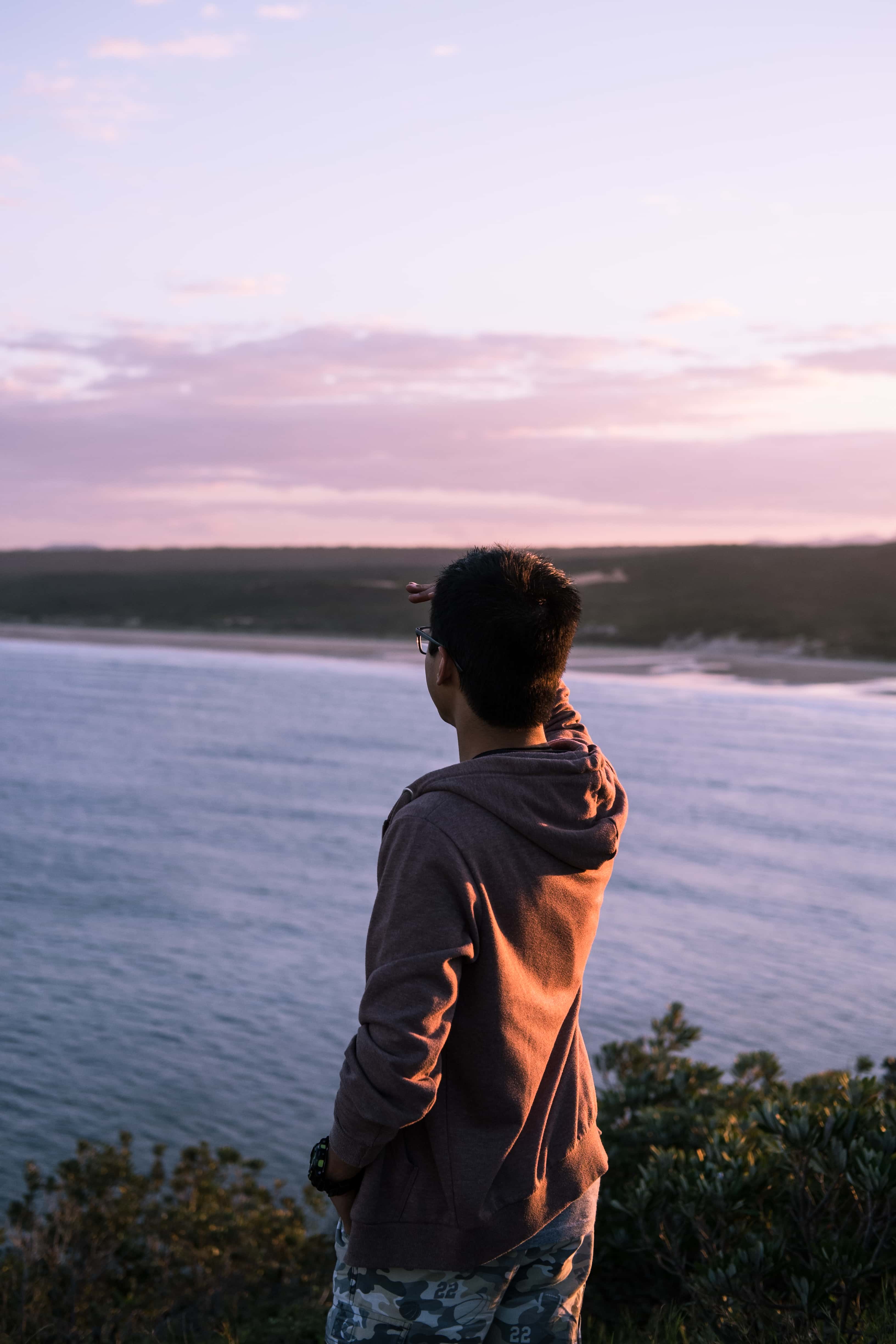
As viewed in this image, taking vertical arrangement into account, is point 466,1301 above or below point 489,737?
below

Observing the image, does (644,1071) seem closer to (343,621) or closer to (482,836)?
(482,836)

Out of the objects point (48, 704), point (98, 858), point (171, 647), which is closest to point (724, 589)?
point (171, 647)

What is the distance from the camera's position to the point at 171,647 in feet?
269

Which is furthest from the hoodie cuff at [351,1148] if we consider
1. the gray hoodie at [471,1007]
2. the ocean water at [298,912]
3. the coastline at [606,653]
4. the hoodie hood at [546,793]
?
the coastline at [606,653]

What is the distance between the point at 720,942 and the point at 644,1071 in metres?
7.73

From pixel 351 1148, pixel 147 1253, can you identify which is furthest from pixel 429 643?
pixel 147 1253

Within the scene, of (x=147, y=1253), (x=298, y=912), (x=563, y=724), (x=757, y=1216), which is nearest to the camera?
(x=563, y=724)

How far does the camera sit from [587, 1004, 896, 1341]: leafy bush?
12.1 ft

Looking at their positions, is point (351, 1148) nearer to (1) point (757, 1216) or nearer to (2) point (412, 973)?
(2) point (412, 973)

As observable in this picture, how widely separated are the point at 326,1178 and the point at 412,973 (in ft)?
1.42

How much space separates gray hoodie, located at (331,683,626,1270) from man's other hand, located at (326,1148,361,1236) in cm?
3

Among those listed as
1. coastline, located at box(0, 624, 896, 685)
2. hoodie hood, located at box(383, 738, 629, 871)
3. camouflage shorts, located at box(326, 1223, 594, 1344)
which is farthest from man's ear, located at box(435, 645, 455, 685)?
coastline, located at box(0, 624, 896, 685)

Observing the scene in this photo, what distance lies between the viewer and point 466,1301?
192 cm

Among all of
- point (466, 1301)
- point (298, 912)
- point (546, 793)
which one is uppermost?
point (546, 793)
